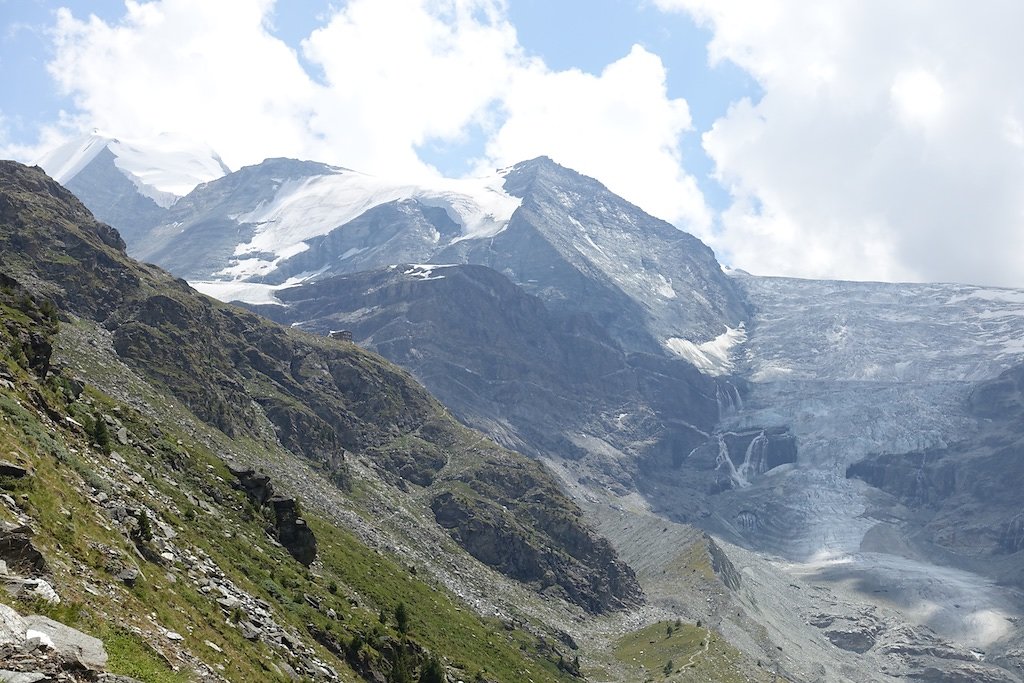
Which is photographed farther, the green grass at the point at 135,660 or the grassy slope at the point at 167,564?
the grassy slope at the point at 167,564

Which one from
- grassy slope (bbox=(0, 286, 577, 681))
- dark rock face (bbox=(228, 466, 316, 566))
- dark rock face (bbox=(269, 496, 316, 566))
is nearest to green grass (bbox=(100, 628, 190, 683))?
grassy slope (bbox=(0, 286, 577, 681))

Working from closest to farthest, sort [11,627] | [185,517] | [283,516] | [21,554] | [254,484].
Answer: [11,627] → [21,554] → [185,517] → [283,516] → [254,484]

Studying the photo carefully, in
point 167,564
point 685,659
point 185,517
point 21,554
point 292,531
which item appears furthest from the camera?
point 685,659

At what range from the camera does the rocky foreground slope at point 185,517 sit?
97.1ft

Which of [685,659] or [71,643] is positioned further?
[685,659]

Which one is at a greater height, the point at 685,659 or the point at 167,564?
the point at 685,659

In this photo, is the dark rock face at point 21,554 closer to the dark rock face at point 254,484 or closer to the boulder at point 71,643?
the boulder at point 71,643

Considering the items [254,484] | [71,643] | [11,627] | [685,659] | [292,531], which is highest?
[685,659]

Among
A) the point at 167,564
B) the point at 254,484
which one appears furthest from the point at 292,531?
the point at 167,564

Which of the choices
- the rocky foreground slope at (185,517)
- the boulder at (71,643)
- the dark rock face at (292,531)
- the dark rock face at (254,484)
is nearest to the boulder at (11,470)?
the rocky foreground slope at (185,517)

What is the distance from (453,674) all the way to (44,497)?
177 feet

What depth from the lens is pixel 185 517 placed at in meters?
58.9

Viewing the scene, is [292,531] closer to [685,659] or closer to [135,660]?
[135,660]

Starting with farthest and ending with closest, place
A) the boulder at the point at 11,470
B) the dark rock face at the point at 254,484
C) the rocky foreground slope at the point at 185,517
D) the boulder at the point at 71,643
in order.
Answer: the dark rock face at the point at 254,484 → the boulder at the point at 11,470 → the rocky foreground slope at the point at 185,517 → the boulder at the point at 71,643
